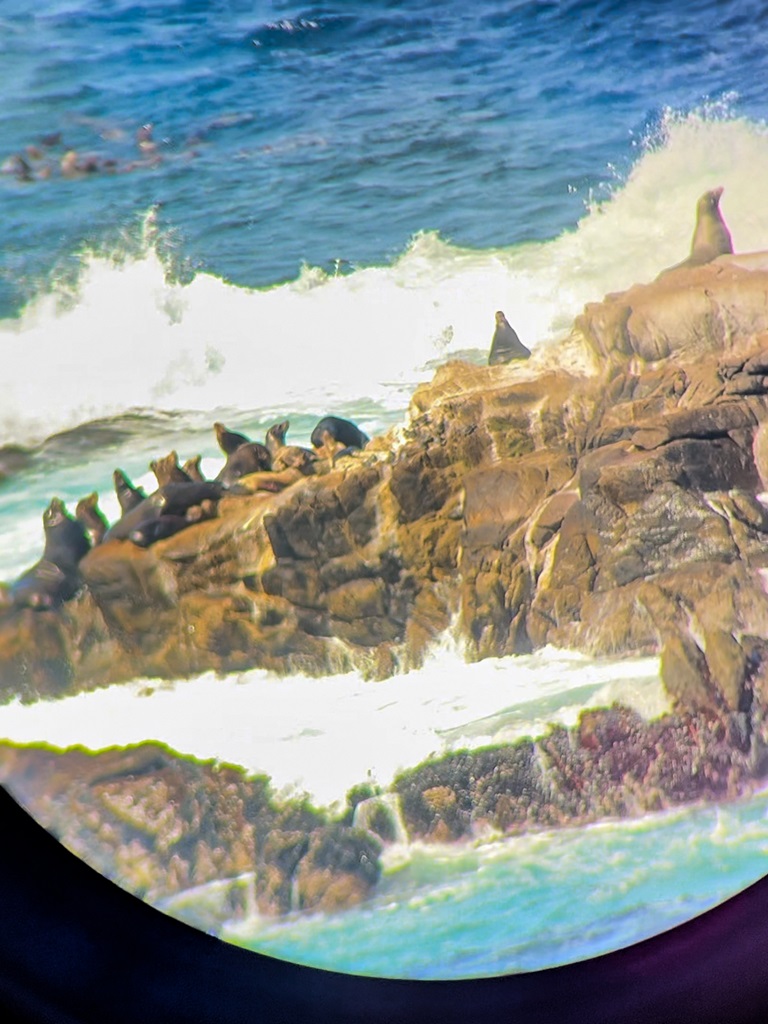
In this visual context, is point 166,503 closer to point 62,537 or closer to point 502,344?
point 62,537

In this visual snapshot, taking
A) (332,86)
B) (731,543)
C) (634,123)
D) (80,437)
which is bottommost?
(731,543)

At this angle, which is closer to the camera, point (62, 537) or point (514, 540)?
point (62, 537)

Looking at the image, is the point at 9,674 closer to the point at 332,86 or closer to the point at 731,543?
the point at 332,86

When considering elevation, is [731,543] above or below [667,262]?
below

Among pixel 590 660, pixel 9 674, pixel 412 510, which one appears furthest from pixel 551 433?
pixel 9 674

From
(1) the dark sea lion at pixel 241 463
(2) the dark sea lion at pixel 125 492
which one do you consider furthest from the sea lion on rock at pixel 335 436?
(2) the dark sea lion at pixel 125 492

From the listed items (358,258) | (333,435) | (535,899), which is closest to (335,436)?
(333,435)

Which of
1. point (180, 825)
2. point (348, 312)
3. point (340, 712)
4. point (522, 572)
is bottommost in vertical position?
point (180, 825)

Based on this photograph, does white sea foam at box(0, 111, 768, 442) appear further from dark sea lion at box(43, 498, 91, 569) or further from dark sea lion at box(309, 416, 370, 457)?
dark sea lion at box(43, 498, 91, 569)
